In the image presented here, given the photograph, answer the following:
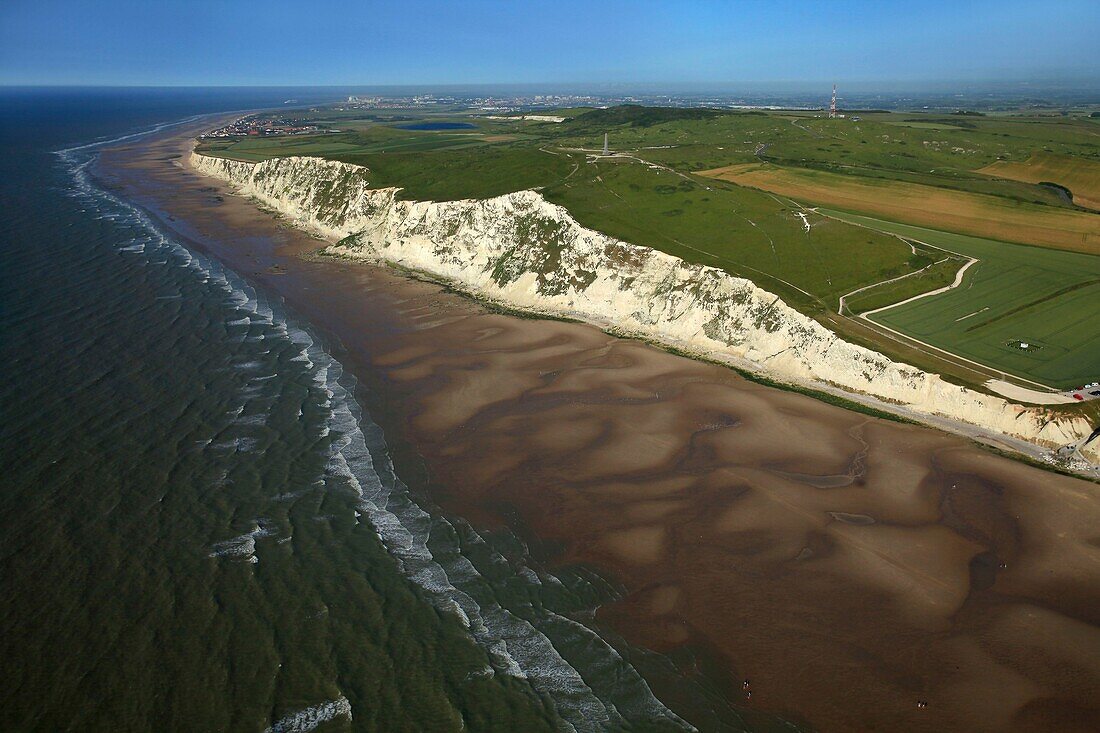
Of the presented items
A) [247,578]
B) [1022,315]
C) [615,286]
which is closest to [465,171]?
[615,286]

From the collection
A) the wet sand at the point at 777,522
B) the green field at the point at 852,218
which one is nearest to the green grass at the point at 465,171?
the green field at the point at 852,218

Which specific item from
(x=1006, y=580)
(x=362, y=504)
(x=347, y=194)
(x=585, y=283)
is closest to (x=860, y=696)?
(x=1006, y=580)

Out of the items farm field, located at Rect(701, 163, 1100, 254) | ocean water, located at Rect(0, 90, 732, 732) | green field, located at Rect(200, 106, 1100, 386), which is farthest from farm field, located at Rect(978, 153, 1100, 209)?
ocean water, located at Rect(0, 90, 732, 732)

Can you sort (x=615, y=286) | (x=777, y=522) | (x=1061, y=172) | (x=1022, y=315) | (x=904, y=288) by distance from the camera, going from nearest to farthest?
(x=777, y=522), (x=1022, y=315), (x=904, y=288), (x=615, y=286), (x=1061, y=172)

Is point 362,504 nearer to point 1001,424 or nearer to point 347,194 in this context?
point 1001,424

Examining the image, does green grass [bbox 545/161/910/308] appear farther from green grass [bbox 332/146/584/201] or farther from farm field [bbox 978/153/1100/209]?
farm field [bbox 978/153/1100/209]

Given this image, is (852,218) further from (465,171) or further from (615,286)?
(465,171)
